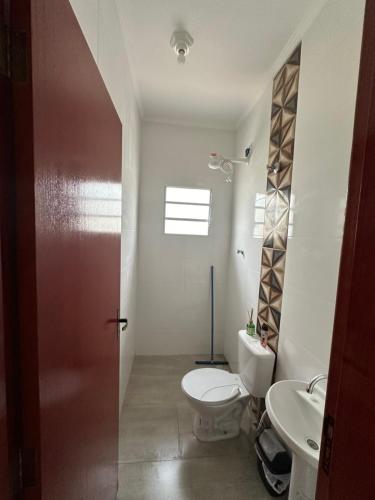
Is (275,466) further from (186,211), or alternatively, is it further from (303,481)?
(186,211)

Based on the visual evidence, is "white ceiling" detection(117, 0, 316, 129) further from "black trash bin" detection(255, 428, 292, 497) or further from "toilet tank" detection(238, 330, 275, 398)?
"black trash bin" detection(255, 428, 292, 497)

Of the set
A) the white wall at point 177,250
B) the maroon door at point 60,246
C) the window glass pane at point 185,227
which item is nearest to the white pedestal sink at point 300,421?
the maroon door at point 60,246

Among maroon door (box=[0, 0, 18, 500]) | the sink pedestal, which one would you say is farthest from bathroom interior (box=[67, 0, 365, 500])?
maroon door (box=[0, 0, 18, 500])

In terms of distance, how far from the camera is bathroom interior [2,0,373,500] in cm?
107

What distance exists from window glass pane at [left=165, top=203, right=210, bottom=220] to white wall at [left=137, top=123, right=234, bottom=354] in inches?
3.1

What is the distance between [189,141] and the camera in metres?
2.53

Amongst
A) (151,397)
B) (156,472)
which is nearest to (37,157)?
(156,472)

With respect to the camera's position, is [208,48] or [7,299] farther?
[208,48]

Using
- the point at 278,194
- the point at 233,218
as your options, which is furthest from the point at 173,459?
the point at 233,218

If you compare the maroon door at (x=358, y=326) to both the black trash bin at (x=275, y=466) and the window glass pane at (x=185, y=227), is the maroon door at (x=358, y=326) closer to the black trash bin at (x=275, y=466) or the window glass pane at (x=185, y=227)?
the black trash bin at (x=275, y=466)

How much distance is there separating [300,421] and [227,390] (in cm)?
62

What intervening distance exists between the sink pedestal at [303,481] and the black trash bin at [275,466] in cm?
19

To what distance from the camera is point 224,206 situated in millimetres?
2641

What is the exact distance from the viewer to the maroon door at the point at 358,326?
18.0 inches
